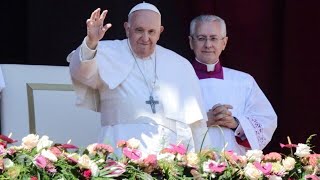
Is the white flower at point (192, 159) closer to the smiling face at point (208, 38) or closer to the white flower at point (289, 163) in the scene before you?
the white flower at point (289, 163)

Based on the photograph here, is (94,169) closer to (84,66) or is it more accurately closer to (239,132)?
(84,66)

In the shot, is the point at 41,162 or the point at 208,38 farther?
the point at 208,38

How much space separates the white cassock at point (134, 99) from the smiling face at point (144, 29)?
0.13m

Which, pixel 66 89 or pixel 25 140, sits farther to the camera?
pixel 66 89

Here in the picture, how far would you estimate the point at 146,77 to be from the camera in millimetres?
5031

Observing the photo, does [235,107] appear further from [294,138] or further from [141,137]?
[294,138]

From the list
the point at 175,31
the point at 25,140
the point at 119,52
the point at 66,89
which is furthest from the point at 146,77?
the point at 175,31

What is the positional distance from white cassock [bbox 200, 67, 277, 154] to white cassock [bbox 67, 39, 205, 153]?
463mm

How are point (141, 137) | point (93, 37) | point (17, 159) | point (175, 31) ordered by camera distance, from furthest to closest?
point (175, 31), point (141, 137), point (93, 37), point (17, 159)

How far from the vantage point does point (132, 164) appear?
11.6ft

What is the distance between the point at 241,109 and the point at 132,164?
225 cm

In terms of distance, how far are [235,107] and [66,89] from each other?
99cm

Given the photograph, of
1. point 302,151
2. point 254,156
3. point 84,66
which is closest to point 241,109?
point 84,66

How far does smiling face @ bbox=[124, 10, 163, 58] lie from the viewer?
4863 mm
